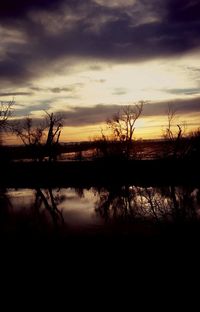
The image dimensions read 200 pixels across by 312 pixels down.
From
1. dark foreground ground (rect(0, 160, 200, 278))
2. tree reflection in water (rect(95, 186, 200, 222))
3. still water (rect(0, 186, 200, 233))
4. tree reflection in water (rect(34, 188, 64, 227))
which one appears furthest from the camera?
tree reflection in water (rect(34, 188, 64, 227))

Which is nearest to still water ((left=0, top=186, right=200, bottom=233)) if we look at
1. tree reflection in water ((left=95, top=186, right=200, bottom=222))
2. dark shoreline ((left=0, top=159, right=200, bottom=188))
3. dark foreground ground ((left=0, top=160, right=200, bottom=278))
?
tree reflection in water ((left=95, top=186, right=200, bottom=222))

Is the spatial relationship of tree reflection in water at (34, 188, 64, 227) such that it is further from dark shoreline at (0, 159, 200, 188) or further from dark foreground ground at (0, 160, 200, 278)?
dark shoreline at (0, 159, 200, 188)

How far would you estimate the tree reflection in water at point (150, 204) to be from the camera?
1827 cm

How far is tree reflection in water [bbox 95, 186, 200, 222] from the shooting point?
18270 millimetres

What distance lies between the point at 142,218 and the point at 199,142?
22287mm

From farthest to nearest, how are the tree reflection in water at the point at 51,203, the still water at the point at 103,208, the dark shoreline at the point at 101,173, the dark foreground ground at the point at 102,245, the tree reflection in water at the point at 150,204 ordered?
the dark shoreline at the point at 101,173
the tree reflection in water at the point at 51,203
the tree reflection in water at the point at 150,204
the still water at the point at 103,208
the dark foreground ground at the point at 102,245

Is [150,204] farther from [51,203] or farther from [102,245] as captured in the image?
[102,245]

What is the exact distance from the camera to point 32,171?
43.8 m

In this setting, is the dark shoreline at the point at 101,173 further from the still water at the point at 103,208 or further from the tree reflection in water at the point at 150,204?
the tree reflection in water at the point at 150,204

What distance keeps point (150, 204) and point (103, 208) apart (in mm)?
2913

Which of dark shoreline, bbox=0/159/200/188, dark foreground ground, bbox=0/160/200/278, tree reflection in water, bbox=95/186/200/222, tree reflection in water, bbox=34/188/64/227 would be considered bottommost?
tree reflection in water, bbox=34/188/64/227

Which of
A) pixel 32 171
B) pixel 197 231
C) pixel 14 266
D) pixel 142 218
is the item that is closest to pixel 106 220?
pixel 142 218

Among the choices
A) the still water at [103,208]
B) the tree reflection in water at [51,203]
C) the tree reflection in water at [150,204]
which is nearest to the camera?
the still water at [103,208]

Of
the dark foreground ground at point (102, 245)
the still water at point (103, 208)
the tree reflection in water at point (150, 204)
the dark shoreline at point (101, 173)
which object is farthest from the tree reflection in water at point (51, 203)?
the dark shoreline at point (101, 173)
